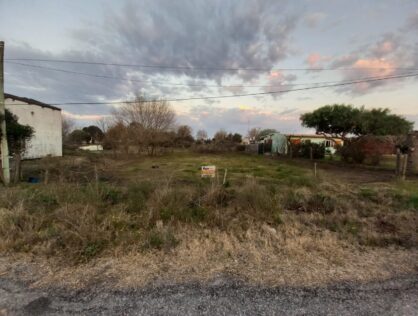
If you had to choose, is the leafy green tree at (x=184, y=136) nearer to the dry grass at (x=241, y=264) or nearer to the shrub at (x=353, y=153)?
the shrub at (x=353, y=153)

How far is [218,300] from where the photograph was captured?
7.73ft

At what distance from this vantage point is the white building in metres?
18.1

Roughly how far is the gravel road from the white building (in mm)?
19746

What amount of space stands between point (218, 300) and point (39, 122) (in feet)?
77.2

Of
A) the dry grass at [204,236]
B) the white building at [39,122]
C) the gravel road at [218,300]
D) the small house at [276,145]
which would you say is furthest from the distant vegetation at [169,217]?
the small house at [276,145]

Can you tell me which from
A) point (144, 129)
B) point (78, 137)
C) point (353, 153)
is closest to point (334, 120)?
point (353, 153)

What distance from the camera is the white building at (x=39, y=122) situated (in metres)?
18.1

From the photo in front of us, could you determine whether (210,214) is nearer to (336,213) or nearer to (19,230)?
(336,213)

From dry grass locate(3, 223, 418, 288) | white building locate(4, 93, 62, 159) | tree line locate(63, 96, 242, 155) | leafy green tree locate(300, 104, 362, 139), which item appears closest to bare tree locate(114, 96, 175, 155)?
tree line locate(63, 96, 242, 155)

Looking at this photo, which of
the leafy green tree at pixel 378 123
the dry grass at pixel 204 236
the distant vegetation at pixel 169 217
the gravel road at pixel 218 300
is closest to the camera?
the gravel road at pixel 218 300

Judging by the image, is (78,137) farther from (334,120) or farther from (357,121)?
(357,121)

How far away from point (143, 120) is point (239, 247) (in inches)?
1181

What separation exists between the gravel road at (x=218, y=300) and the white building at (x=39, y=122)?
19746mm

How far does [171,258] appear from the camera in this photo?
10.5ft
